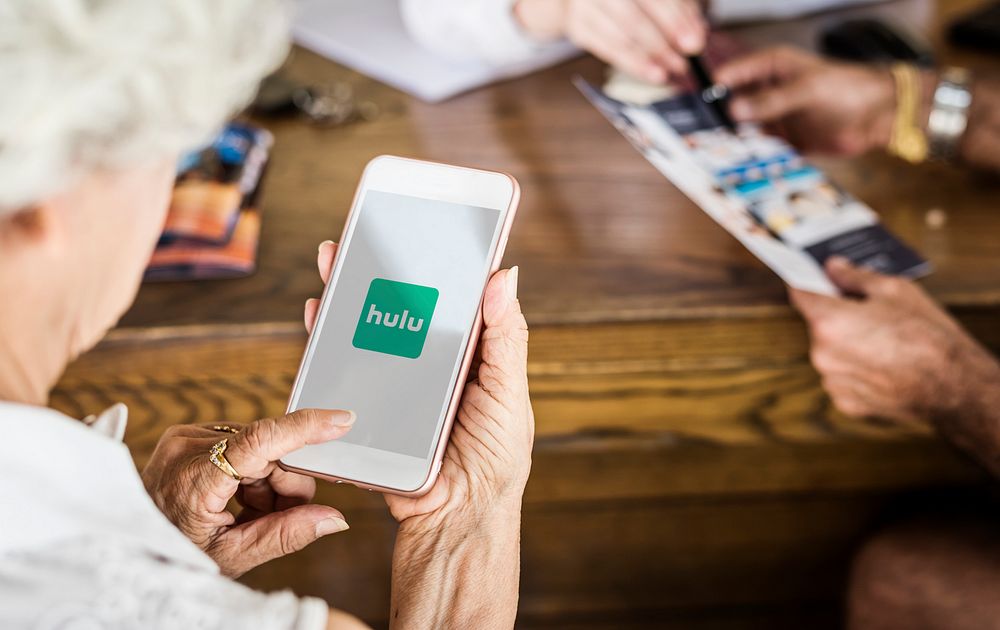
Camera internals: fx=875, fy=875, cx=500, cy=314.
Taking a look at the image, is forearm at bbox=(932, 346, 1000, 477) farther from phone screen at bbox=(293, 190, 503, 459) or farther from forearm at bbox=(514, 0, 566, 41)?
forearm at bbox=(514, 0, 566, 41)

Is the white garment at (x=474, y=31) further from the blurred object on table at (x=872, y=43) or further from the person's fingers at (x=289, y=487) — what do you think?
the person's fingers at (x=289, y=487)

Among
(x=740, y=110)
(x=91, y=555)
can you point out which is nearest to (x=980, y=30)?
(x=740, y=110)

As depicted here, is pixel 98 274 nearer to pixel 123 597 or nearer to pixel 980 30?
pixel 123 597

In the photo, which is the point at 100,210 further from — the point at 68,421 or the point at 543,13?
the point at 543,13

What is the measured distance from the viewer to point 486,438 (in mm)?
654

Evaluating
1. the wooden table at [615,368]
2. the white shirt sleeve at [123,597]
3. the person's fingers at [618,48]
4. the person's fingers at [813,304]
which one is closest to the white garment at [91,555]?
the white shirt sleeve at [123,597]

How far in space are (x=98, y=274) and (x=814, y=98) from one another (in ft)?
3.04

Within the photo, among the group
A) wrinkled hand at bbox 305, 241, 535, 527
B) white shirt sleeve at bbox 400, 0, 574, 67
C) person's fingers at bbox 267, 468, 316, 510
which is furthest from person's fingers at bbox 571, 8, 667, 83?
person's fingers at bbox 267, 468, 316, 510

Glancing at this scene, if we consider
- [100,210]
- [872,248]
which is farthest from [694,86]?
[100,210]

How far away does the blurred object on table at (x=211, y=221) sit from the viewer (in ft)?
2.88

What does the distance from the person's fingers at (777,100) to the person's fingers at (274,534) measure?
2.43 ft

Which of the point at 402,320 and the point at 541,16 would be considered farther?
the point at 541,16

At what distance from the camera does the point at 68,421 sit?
477 millimetres

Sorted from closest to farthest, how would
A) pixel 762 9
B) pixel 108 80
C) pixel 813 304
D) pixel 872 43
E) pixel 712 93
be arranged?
pixel 108 80
pixel 813 304
pixel 712 93
pixel 872 43
pixel 762 9
